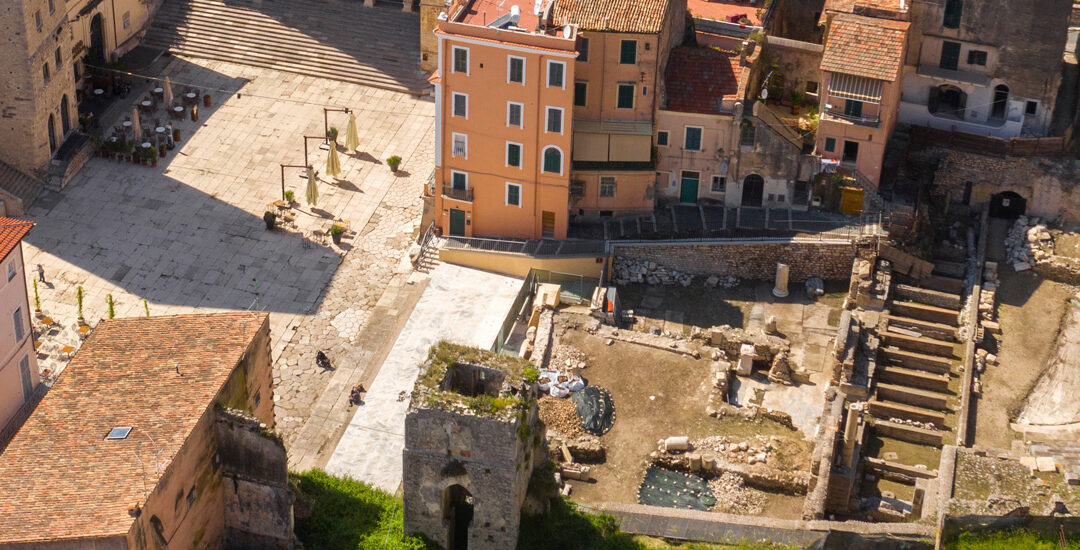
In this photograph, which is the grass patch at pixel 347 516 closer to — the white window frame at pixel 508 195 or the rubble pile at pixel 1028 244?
the white window frame at pixel 508 195

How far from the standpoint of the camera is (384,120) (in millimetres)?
106812

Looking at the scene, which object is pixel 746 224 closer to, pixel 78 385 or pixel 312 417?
pixel 312 417

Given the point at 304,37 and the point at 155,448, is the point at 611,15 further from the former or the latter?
the point at 155,448

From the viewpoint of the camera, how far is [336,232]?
97062 mm

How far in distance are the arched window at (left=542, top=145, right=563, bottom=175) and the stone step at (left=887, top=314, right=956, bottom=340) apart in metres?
18.1

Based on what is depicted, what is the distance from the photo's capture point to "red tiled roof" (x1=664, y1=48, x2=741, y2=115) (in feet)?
315

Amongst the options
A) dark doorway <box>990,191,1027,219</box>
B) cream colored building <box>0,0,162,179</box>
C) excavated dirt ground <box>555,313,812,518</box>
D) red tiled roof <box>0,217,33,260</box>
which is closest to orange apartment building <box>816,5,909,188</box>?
dark doorway <box>990,191,1027,219</box>

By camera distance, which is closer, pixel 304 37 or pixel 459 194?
pixel 459 194

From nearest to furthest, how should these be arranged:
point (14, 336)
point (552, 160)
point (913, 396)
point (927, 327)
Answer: point (14, 336), point (913, 396), point (927, 327), point (552, 160)

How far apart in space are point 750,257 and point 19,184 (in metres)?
39.2

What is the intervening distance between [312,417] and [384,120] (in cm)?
2605

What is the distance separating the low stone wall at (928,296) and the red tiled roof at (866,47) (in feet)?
34.9

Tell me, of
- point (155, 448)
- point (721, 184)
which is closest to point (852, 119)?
point (721, 184)

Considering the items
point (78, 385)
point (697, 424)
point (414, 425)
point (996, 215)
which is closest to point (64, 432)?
point (78, 385)
